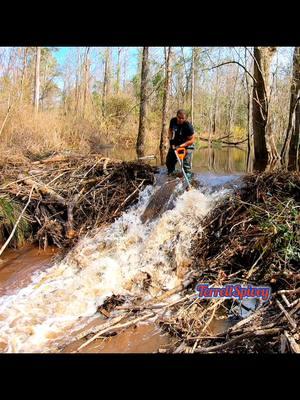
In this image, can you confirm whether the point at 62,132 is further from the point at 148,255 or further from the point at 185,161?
the point at 148,255

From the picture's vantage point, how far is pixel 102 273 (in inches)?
188

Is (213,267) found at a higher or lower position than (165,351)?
higher

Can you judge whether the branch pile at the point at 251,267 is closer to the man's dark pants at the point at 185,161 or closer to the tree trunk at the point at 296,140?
the man's dark pants at the point at 185,161

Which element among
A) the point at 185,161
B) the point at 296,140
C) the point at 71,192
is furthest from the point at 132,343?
the point at 296,140

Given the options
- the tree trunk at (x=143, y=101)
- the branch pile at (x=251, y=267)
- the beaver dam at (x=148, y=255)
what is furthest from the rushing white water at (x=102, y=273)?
the tree trunk at (x=143, y=101)

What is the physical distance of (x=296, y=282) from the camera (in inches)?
149

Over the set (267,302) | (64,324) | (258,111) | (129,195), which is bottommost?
(64,324)

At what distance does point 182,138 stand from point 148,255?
262cm

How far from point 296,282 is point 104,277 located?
2.18 m

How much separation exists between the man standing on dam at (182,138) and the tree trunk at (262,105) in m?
5.34
